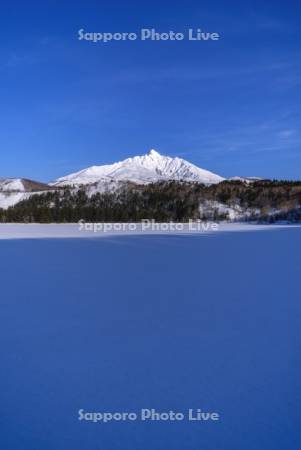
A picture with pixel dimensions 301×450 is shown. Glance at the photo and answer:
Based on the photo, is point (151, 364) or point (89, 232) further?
point (89, 232)

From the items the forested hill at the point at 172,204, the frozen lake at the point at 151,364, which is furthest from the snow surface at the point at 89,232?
the forested hill at the point at 172,204

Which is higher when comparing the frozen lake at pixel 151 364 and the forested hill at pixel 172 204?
the forested hill at pixel 172 204

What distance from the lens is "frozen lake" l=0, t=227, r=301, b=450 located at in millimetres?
2615

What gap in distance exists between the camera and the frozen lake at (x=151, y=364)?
2615 millimetres

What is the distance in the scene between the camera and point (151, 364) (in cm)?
347

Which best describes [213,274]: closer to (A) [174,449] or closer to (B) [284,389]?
(B) [284,389]

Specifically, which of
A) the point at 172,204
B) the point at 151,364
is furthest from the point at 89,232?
the point at 172,204

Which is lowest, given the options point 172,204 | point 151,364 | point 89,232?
point 151,364

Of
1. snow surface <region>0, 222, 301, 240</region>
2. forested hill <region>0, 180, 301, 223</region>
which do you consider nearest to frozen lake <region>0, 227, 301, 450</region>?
snow surface <region>0, 222, 301, 240</region>

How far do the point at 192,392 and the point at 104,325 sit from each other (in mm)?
1807

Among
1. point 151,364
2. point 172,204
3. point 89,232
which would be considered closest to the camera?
point 151,364

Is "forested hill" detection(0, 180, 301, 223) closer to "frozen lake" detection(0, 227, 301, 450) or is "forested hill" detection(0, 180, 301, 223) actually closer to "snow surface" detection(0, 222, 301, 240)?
"snow surface" detection(0, 222, 301, 240)

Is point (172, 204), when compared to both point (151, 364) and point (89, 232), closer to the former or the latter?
point (89, 232)

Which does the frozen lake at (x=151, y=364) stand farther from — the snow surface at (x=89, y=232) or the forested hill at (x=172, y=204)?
the forested hill at (x=172, y=204)
